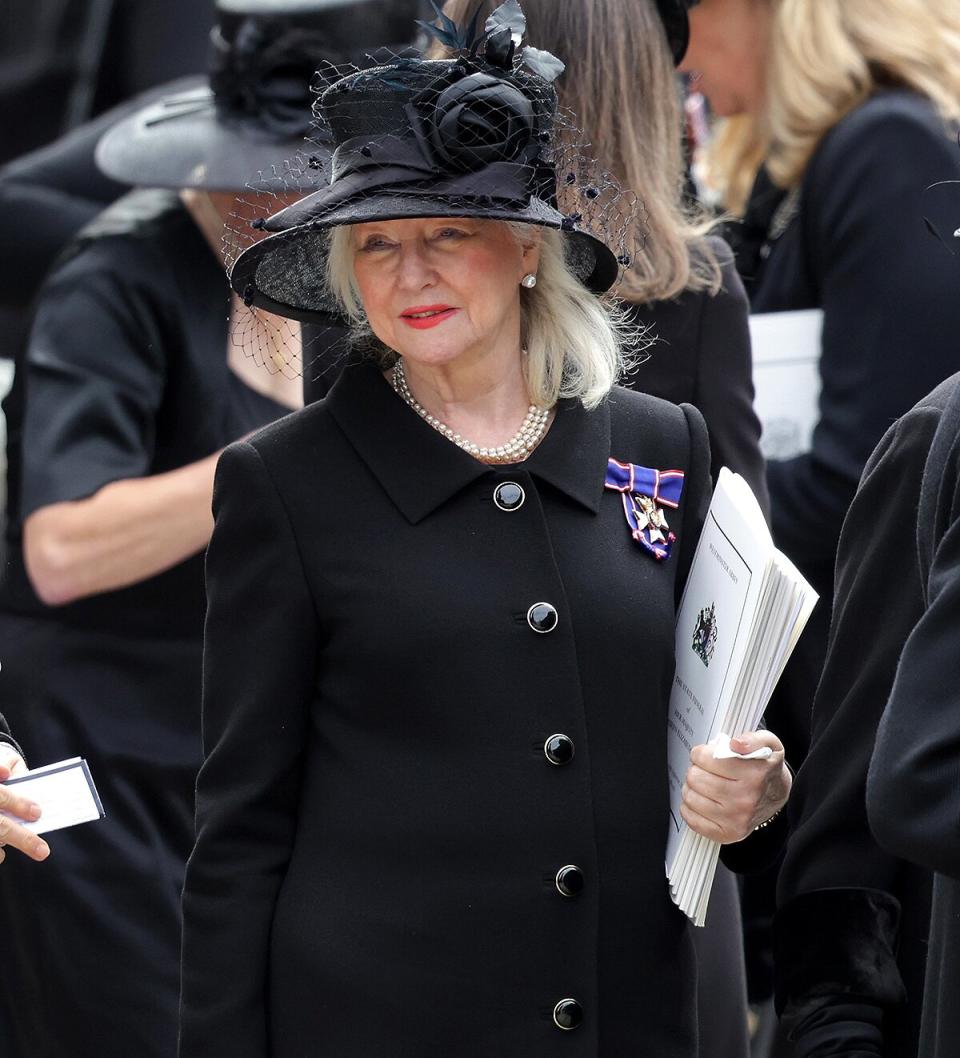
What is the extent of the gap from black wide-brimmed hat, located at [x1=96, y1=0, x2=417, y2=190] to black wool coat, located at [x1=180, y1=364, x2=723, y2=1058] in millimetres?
1233

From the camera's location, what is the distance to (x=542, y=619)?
2320 mm

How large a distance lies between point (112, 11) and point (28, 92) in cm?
31

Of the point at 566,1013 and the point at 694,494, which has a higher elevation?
the point at 694,494

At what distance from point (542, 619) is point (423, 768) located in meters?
0.22

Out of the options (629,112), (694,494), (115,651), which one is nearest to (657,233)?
(629,112)

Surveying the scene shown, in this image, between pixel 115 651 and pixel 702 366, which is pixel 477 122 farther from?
pixel 115 651

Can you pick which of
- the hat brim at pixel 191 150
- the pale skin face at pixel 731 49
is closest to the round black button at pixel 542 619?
the hat brim at pixel 191 150

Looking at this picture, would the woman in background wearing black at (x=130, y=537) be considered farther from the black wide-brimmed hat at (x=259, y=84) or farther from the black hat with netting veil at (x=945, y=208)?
the black hat with netting veil at (x=945, y=208)

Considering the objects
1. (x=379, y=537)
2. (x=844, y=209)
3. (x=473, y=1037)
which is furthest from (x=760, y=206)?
(x=473, y=1037)

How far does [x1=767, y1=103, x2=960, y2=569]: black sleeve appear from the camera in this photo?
3.27 m

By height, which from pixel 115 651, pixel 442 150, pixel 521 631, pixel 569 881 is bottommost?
pixel 115 651

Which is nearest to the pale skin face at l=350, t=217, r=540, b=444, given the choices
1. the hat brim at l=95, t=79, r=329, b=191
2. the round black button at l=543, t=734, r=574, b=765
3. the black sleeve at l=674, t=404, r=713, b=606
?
the black sleeve at l=674, t=404, r=713, b=606

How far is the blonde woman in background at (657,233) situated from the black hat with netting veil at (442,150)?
38 cm

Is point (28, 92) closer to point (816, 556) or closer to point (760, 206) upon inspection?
point (760, 206)
